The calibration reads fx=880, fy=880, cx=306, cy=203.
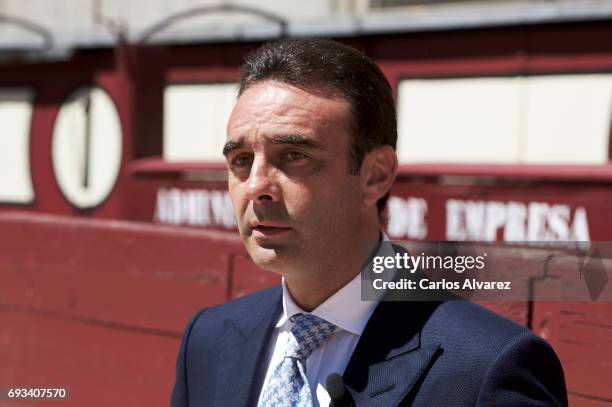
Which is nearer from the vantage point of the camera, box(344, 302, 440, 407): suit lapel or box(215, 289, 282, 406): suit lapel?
box(344, 302, 440, 407): suit lapel

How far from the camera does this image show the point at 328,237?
163cm

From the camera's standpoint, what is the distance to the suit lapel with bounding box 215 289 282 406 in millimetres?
1716

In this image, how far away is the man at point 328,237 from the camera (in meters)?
1.55

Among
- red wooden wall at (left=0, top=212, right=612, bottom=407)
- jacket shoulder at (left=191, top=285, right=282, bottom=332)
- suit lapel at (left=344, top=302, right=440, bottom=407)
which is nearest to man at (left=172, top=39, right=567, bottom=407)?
suit lapel at (left=344, top=302, right=440, bottom=407)

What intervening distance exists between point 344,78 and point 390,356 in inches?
20.3

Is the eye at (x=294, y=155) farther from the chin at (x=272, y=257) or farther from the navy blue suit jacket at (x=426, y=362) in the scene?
the navy blue suit jacket at (x=426, y=362)

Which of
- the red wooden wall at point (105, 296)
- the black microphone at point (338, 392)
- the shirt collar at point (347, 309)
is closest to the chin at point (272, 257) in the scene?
the shirt collar at point (347, 309)

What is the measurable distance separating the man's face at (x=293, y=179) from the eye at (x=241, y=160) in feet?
0.04

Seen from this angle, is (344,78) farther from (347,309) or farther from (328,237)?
(347,309)

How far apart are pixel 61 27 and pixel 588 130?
3.86m

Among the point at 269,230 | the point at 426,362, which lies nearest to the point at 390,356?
the point at 426,362

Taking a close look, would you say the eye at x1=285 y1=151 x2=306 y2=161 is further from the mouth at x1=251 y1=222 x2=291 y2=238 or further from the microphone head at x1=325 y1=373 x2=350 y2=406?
the microphone head at x1=325 y1=373 x2=350 y2=406

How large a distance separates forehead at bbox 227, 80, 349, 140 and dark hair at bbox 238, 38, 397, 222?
0.02m

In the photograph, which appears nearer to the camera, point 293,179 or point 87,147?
point 293,179
